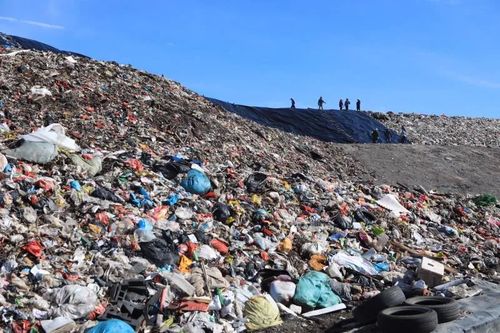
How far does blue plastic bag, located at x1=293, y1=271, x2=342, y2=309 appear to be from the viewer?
5.70 metres

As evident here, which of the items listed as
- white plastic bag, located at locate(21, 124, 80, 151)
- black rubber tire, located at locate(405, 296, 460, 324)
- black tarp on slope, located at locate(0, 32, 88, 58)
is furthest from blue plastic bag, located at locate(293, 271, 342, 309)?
black tarp on slope, located at locate(0, 32, 88, 58)

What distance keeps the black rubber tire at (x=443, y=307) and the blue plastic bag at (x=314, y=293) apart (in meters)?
0.84

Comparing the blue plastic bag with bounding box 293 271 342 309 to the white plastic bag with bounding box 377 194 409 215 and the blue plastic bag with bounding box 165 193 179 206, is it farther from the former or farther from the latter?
the white plastic bag with bounding box 377 194 409 215

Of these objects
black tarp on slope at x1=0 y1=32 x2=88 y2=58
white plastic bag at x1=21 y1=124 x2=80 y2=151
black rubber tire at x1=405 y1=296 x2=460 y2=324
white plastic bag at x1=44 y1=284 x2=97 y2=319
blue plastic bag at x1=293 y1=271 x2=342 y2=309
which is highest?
black tarp on slope at x1=0 y1=32 x2=88 y2=58

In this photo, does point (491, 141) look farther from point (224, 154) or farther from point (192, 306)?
point (192, 306)

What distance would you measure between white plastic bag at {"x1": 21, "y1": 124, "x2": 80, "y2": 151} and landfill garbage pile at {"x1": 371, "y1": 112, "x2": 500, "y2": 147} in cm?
1798

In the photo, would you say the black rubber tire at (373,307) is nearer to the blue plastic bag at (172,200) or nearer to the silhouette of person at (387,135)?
the blue plastic bag at (172,200)

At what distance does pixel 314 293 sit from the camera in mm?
5777

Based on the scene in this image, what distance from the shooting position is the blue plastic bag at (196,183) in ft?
26.4

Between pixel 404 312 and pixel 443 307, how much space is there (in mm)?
A: 425

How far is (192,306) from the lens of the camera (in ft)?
16.3

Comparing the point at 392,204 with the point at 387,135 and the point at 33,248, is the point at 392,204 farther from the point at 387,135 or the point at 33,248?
the point at 387,135

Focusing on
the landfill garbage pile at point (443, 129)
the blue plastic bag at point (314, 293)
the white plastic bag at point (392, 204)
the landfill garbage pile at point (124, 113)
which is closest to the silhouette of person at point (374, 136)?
the landfill garbage pile at point (443, 129)

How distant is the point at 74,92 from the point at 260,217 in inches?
230
